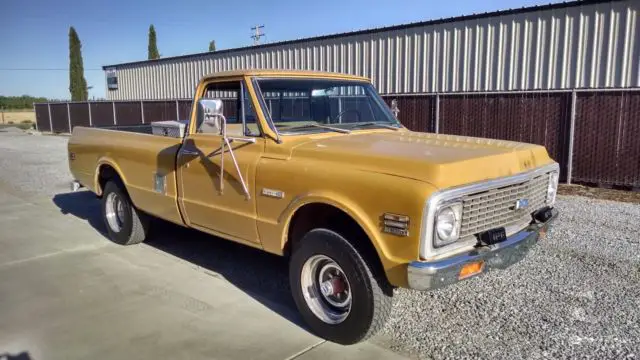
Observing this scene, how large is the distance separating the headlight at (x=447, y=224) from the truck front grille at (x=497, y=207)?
0.05m

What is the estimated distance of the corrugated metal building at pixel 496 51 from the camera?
10445mm

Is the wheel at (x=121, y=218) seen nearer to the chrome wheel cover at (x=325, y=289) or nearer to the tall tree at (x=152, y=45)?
the chrome wheel cover at (x=325, y=289)

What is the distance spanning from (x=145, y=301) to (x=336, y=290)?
5.91 feet

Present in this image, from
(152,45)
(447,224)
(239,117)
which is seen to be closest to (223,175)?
(239,117)

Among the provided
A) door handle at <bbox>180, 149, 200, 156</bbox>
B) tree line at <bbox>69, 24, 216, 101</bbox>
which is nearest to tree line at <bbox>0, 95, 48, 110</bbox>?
Answer: tree line at <bbox>69, 24, 216, 101</bbox>

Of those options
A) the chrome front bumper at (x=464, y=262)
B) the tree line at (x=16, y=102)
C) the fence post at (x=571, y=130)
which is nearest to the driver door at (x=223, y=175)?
the chrome front bumper at (x=464, y=262)

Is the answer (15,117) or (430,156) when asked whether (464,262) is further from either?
(15,117)

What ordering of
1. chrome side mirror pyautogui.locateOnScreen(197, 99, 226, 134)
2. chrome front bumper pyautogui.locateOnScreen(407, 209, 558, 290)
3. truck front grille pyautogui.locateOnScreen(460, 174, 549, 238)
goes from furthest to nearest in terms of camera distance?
chrome side mirror pyautogui.locateOnScreen(197, 99, 226, 134) → truck front grille pyautogui.locateOnScreen(460, 174, 549, 238) → chrome front bumper pyautogui.locateOnScreen(407, 209, 558, 290)

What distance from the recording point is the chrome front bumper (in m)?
3.04

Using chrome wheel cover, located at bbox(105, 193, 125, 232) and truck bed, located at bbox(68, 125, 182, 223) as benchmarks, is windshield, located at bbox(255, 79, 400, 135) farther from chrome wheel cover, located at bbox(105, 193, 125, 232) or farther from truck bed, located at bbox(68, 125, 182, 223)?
chrome wheel cover, located at bbox(105, 193, 125, 232)

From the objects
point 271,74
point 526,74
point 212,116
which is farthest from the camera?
point 526,74

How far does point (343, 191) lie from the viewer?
3.42 m

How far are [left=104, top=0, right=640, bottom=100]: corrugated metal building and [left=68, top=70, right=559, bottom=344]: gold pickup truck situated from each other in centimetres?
765

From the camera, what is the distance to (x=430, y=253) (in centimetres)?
309
